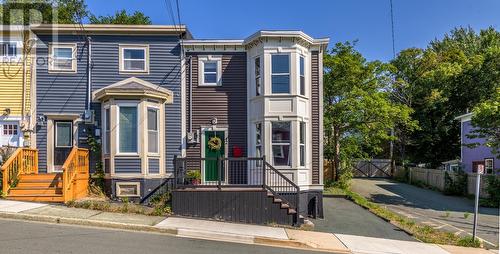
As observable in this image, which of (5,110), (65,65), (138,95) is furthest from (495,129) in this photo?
(5,110)

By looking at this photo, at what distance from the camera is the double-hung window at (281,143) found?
14.4 m

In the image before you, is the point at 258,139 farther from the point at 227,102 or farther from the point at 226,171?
the point at 227,102

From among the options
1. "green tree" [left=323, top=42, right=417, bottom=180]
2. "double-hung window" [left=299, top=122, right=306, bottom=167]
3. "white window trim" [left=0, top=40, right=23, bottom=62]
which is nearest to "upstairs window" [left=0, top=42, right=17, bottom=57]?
"white window trim" [left=0, top=40, right=23, bottom=62]

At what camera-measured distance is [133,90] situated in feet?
44.9

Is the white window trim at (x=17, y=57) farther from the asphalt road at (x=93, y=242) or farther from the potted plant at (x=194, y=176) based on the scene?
the asphalt road at (x=93, y=242)

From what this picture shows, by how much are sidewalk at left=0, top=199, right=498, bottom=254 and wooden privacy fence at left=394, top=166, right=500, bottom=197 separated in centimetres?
1208

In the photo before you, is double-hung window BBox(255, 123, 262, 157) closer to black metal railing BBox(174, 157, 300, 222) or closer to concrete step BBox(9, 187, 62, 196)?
black metal railing BBox(174, 157, 300, 222)

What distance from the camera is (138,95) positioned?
1377cm

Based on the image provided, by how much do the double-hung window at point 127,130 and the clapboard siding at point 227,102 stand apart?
2138 millimetres

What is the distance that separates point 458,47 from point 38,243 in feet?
130

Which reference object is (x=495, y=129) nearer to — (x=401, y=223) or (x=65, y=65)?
(x=401, y=223)

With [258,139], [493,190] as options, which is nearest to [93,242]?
[258,139]

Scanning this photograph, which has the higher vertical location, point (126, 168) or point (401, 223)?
point (126, 168)

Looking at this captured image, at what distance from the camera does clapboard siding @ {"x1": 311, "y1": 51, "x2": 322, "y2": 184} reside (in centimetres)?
1499
